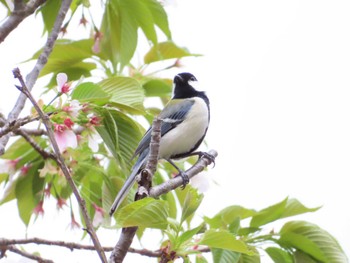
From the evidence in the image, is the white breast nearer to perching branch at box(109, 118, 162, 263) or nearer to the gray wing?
the gray wing

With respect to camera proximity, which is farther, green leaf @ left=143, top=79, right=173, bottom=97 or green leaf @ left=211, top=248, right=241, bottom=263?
green leaf @ left=143, top=79, right=173, bottom=97

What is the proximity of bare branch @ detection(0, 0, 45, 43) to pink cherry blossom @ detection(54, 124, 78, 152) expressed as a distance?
0.29 metres

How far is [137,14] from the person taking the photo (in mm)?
2639

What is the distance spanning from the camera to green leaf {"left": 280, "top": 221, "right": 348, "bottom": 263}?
2424 millimetres

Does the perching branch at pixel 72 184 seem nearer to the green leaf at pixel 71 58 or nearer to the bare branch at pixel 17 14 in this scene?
the bare branch at pixel 17 14

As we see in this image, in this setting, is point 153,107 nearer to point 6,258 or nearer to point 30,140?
point 30,140

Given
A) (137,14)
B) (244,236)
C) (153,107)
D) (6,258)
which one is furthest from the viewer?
(153,107)

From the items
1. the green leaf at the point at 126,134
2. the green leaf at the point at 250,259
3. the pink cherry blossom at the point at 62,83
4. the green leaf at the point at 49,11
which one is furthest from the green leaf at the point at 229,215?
the green leaf at the point at 49,11

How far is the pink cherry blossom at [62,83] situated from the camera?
201 centimetres

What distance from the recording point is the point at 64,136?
83.6 inches

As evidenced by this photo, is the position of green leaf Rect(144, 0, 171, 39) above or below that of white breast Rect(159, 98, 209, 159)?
above

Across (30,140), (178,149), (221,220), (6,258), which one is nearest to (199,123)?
(178,149)

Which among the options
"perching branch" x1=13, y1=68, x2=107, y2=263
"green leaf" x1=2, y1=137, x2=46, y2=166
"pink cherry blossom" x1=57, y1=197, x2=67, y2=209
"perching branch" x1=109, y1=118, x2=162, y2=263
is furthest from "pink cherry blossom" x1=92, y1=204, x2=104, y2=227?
"perching branch" x1=13, y1=68, x2=107, y2=263

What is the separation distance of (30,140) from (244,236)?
738 mm
